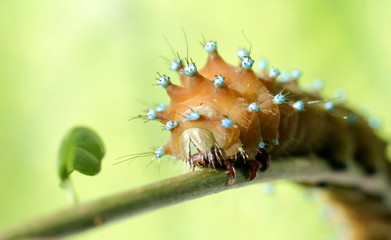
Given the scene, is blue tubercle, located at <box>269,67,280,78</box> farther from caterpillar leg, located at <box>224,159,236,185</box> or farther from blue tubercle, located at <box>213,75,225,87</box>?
caterpillar leg, located at <box>224,159,236,185</box>

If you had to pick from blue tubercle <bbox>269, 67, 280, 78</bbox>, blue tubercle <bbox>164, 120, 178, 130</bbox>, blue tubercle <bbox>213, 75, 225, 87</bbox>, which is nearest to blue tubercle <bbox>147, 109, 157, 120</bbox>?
blue tubercle <bbox>164, 120, 178, 130</bbox>

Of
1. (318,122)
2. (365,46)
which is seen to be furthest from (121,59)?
(318,122)

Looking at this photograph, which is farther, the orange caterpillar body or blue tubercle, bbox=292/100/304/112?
blue tubercle, bbox=292/100/304/112

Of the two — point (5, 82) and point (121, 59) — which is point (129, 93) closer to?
point (121, 59)

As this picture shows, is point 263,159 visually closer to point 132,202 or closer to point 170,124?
point 170,124

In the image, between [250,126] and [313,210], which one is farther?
[313,210]

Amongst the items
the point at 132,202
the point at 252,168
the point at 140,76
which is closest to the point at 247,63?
the point at 252,168
